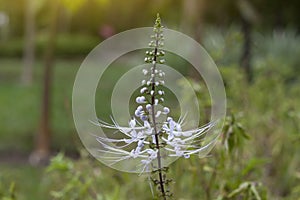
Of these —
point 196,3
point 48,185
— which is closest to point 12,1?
point 196,3

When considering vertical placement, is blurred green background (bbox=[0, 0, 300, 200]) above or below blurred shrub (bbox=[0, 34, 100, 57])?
below

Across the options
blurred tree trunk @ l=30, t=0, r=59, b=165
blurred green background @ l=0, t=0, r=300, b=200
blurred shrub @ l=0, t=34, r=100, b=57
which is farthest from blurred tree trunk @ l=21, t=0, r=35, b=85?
blurred tree trunk @ l=30, t=0, r=59, b=165

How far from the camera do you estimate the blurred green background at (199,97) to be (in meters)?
1.97

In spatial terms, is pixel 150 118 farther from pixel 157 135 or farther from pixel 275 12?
pixel 275 12

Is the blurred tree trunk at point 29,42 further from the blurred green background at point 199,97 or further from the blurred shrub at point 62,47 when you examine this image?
the blurred shrub at point 62,47

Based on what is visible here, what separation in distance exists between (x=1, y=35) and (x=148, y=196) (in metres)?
22.4

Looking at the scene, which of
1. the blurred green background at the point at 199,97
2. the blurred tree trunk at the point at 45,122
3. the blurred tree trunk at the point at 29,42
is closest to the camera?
the blurred green background at the point at 199,97

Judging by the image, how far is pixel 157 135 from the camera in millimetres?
1083

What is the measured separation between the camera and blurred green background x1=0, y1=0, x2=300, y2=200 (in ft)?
6.46

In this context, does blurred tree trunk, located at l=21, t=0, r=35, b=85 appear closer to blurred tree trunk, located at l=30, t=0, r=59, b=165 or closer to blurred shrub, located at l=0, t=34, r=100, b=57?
blurred shrub, located at l=0, t=34, r=100, b=57

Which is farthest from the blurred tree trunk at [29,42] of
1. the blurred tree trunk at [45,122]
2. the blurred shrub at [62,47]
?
the blurred tree trunk at [45,122]

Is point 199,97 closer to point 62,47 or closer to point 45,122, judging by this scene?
point 45,122

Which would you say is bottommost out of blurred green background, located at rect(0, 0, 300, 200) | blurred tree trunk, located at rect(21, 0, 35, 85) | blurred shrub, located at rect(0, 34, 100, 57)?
blurred green background, located at rect(0, 0, 300, 200)

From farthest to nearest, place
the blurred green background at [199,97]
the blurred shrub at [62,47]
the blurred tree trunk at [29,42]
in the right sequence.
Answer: the blurred shrub at [62,47], the blurred tree trunk at [29,42], the blurred green background at [199,97]
